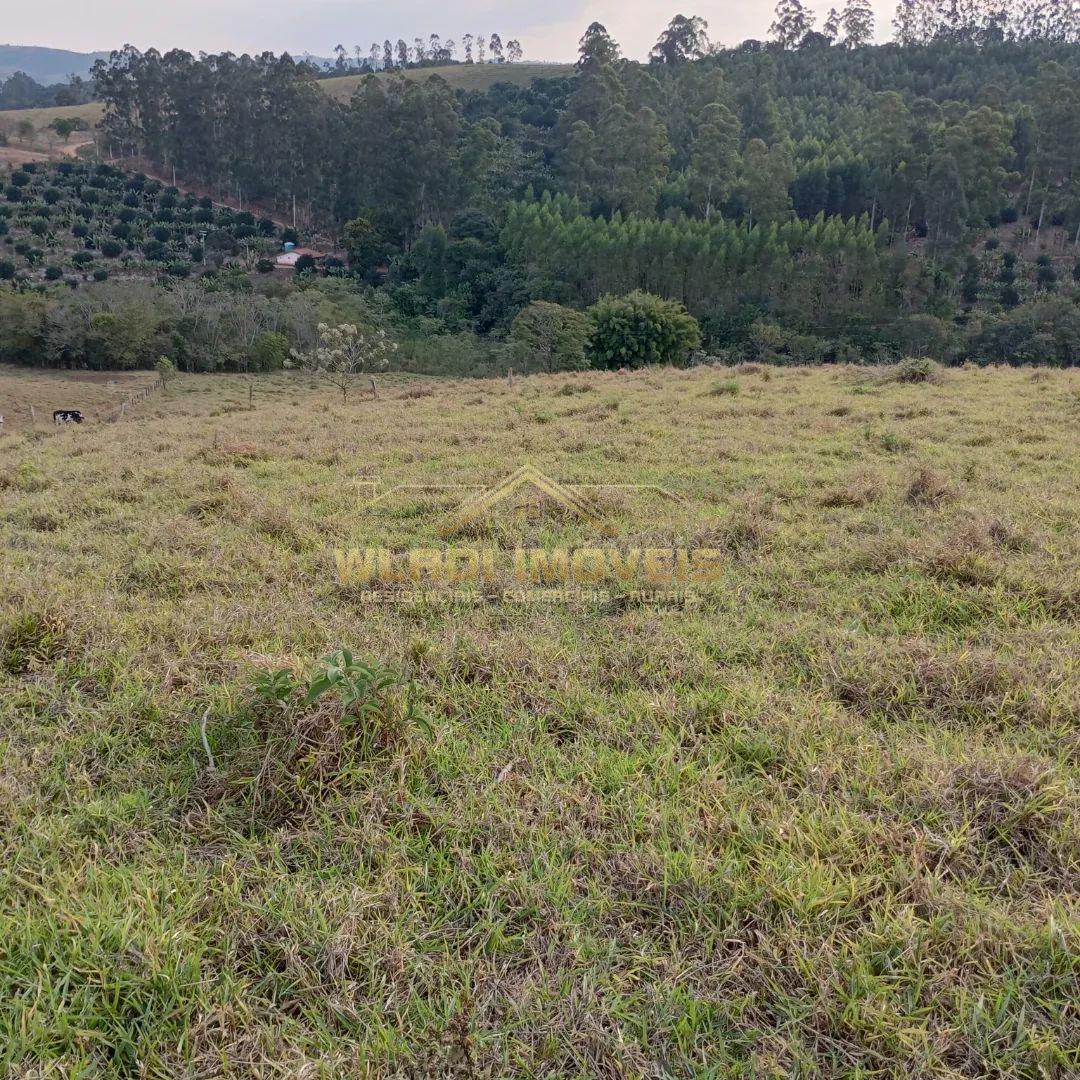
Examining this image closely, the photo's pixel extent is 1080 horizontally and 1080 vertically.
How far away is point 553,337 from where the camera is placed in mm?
25219

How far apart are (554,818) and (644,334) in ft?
70.1

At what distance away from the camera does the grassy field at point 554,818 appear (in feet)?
4.96

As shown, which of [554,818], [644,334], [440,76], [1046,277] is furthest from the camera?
[440,76]

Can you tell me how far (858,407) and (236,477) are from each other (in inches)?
306

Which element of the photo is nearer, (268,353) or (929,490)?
(929,490)

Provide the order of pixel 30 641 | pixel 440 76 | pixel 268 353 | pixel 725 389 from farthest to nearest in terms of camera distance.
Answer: pixel 440 76
pixel 268 353
pixel 725 389
pixel 30 641

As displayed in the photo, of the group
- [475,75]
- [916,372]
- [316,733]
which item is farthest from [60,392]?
[475,75]

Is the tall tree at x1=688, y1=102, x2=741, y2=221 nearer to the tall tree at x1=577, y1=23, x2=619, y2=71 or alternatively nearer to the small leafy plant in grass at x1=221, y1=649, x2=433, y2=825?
the tall tree at x1=577, y1=23, x2=619, y2=71

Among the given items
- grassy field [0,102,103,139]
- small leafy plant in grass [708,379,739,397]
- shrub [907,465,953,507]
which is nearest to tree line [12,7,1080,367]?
grassy field [0,102,103,139]

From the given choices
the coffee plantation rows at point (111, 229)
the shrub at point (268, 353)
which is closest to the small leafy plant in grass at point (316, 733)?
the shrub at point (268, 353)

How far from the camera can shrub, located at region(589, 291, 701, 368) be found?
22.0 metres

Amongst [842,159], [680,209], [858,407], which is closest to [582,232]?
[680,209]

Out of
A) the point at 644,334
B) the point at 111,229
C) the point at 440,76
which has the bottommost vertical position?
the point at 644,334

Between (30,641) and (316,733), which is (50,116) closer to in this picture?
(30,641)
